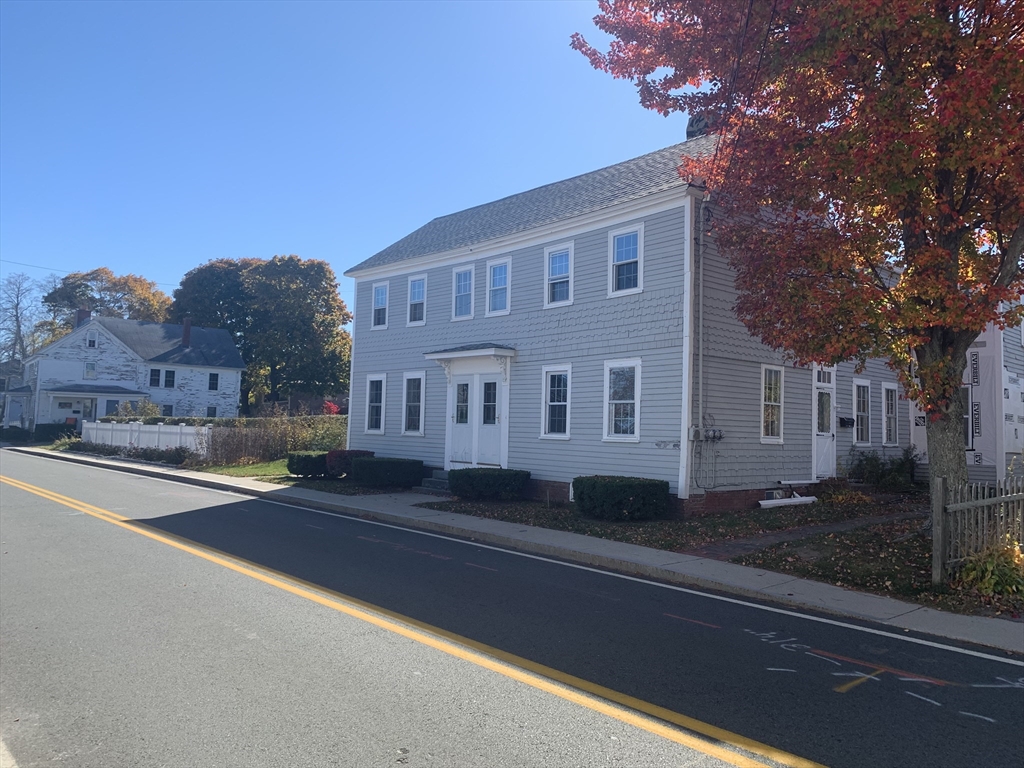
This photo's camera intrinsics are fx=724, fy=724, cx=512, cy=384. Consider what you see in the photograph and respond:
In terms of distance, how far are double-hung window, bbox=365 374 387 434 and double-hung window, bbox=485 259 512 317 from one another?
5.05 m

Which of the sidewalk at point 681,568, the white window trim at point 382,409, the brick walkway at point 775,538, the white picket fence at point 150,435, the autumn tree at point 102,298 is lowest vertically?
the sidewalk at point 681,568

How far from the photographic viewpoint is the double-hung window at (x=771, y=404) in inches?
634

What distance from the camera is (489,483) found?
16.6 m

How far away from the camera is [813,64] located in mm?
9430

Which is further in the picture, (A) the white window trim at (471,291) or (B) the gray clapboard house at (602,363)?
(A) the white window trim at (471,291)

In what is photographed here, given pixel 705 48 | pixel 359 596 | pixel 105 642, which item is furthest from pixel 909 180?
pixel 105 642

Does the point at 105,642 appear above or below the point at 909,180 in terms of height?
below

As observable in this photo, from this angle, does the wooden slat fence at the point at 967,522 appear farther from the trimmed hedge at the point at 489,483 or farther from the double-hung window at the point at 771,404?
the trimmed hedge at the point at 489,483

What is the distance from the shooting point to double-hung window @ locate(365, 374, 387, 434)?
22531mm

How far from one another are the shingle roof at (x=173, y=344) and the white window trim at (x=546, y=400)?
140ft

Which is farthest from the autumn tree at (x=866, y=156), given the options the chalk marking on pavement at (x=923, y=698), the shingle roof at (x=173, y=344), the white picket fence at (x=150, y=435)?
the shingle roof at (x=173, y=344)

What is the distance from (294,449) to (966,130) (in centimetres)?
2563

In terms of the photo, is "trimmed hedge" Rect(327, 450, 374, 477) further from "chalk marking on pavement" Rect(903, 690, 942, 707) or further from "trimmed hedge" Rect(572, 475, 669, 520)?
"chalk marking on pavement" Rect(903, 690, 942, 707)

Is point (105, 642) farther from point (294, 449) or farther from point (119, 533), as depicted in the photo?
point (294, 449)
